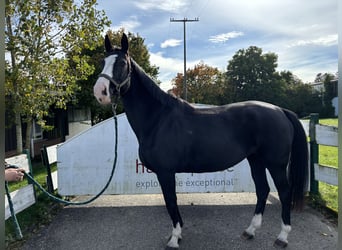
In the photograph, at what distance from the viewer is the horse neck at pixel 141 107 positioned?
261 centimetres

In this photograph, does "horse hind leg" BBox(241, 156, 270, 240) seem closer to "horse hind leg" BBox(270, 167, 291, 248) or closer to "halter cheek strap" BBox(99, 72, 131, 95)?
"horse hind leg" BBox(270, 167, 291, 248)

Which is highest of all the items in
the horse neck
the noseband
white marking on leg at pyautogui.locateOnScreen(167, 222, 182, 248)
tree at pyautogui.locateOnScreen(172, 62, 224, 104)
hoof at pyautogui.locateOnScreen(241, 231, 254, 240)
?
tree at pyautogui.locateOnScreen(172, 62, 224, 104)

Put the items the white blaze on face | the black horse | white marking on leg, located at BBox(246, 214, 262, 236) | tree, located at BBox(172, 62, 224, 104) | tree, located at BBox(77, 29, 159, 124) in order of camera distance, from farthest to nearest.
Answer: tree, located at BBox(172, 62, 224, 104) < tree, located at BBox(77, 29, 159, 124) < white marking on leg, located at BBox(246, 214, 262, 236) < the black horse < the white blaze on face

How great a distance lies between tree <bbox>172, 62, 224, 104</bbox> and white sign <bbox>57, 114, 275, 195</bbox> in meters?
25.6

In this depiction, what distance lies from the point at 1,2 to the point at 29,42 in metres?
4.78

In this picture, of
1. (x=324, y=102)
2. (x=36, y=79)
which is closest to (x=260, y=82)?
(x=324, y=102)

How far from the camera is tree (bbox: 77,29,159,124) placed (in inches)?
428

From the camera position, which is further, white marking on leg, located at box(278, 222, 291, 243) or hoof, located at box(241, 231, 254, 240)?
hoof, located at box(241, 231, 254, 240)

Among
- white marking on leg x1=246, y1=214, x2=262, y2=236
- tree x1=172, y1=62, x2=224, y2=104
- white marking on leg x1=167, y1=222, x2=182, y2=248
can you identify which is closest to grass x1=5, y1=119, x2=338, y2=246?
white marking on leg x1=246, y1=214, x2=262, y2=236

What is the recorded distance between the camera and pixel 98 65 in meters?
10.7

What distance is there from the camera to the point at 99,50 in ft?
39.3

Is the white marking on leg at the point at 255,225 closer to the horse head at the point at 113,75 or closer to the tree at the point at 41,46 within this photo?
the horse head at the point at 113,75

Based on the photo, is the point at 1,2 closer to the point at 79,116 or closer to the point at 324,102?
the point at 79,116

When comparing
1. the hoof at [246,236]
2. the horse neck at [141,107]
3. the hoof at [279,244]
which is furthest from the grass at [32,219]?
the hoof at [279,244]
